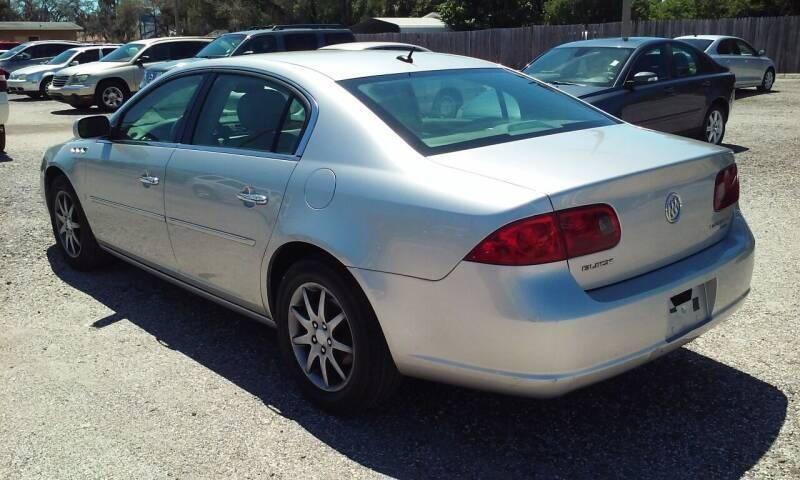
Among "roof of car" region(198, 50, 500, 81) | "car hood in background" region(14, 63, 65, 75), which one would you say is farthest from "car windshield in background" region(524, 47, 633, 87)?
"car hood in background" region(14, 63, 65, 75)

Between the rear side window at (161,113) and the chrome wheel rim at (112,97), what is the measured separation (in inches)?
582

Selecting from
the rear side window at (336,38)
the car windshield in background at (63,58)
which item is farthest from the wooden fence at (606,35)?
the car windshield in background at (63,58)

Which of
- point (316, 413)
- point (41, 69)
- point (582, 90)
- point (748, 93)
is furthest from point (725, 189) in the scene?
point (41, 69)

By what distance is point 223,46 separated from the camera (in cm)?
1530

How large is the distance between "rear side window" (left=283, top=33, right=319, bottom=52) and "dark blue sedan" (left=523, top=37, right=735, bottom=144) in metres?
6.98

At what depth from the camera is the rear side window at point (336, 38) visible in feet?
54.0

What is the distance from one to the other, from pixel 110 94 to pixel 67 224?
1414 cm

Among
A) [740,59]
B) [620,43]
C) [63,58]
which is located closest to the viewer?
[620,43]

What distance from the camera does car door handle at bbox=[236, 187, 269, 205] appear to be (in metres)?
3.71

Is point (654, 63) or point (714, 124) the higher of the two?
point (654, 63)

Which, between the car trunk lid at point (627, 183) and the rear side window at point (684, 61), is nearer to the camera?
the car trunk lid at point (627, 183)

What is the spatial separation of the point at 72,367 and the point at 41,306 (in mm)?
1175

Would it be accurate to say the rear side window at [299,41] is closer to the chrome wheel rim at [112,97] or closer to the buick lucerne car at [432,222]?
the chrome wheel rim at [112,97]

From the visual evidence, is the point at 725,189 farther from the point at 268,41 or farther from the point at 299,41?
the point at 299,41
